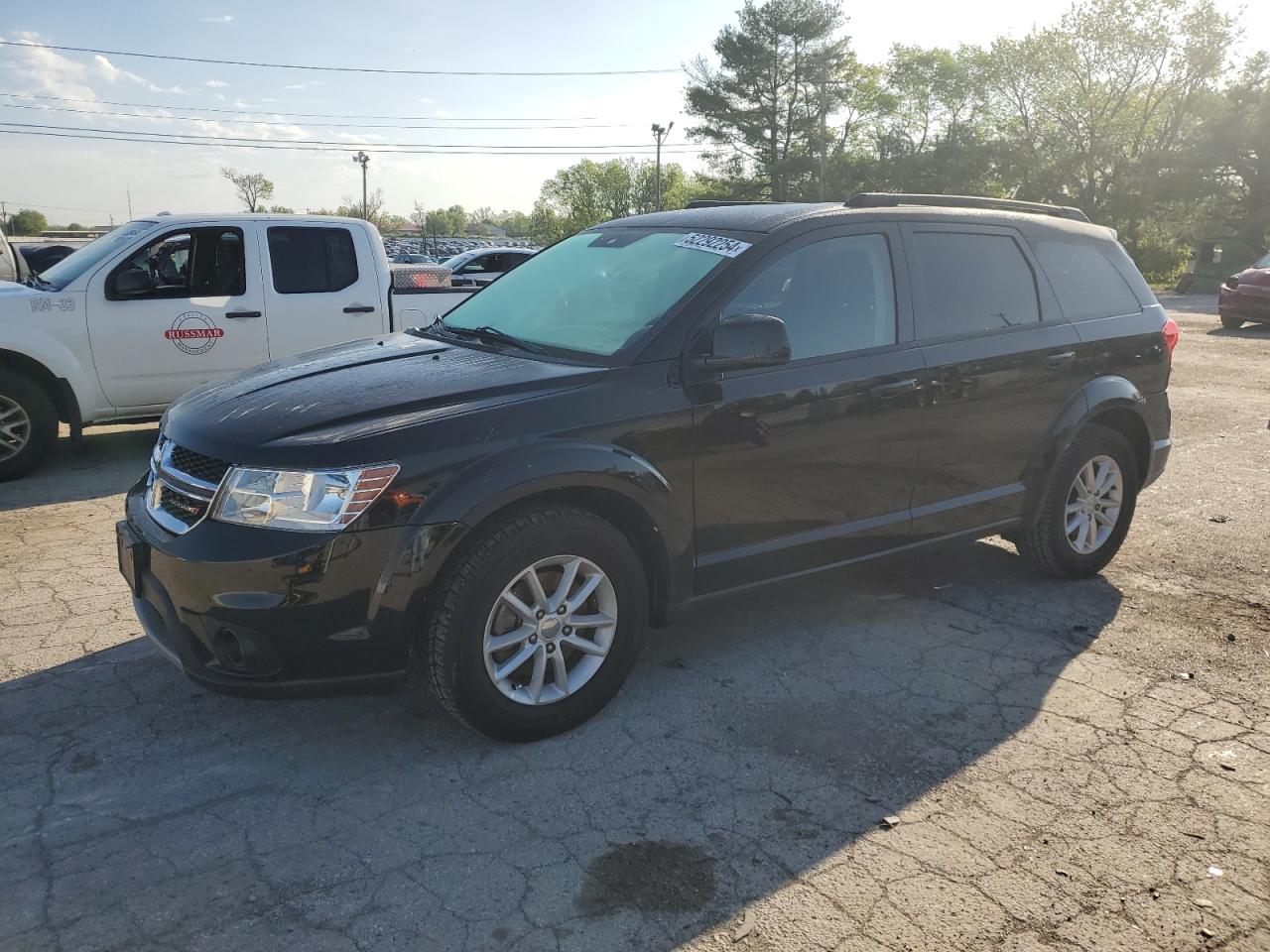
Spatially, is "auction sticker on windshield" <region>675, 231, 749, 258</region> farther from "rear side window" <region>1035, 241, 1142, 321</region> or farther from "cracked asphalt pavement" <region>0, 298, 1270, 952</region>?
"rear side window" <region>1035, 241, 1142, 321</region>

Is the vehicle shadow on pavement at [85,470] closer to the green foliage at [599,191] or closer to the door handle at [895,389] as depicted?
the door handle at [895,389]

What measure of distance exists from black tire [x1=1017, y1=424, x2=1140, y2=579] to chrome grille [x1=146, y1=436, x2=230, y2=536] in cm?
363

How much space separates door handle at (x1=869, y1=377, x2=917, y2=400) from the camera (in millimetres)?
3934

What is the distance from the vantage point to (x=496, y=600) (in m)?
3.09

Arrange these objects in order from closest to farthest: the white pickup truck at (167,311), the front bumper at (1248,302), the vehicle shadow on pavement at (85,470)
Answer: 1. the vehicle shadow on pavement at (85,470)
2. the white pickup truck at (167,311)
3. the front bumper at (1248,302)

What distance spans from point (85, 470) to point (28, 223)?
232 ft

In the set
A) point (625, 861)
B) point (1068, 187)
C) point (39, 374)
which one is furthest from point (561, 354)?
point (1068, 187)

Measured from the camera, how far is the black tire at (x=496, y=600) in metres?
3.04

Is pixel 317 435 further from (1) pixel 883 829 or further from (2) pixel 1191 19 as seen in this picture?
(2) pixel 1191 19

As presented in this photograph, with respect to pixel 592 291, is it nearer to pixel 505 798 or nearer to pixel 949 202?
pixel 949 202

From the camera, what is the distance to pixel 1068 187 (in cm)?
5356

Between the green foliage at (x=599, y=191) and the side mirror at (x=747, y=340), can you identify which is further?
the green foliage at (x=599, y=191)

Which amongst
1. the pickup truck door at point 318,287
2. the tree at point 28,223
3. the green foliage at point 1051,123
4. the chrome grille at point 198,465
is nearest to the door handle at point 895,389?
the chrome grille at point 198,465

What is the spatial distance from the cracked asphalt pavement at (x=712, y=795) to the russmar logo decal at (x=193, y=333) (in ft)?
10.0
